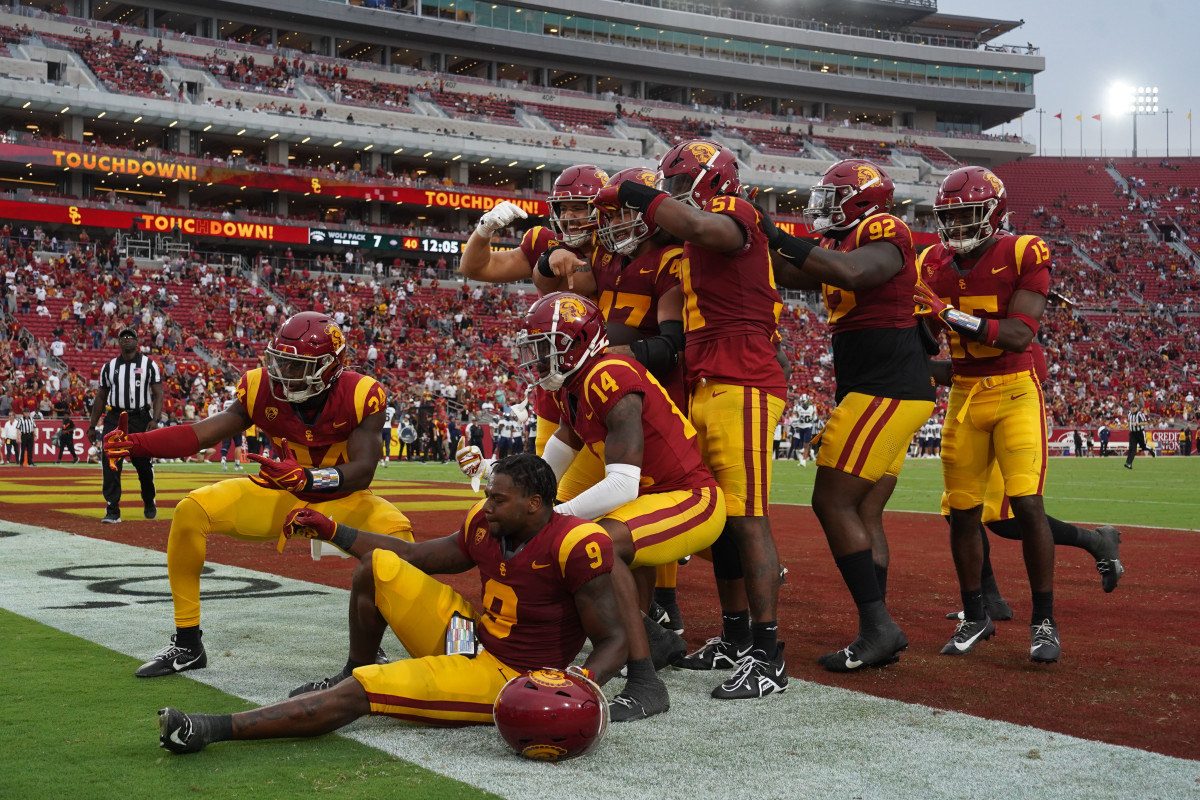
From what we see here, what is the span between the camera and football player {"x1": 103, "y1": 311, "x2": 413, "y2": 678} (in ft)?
16.4

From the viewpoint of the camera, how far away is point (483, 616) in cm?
423

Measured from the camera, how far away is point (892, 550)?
10188 mm

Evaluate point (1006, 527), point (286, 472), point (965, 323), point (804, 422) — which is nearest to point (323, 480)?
point (286, 472)

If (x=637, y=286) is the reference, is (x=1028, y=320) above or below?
below

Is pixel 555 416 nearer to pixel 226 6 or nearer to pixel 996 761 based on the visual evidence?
pixel 996 761

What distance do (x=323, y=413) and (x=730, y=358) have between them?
75.7 inches

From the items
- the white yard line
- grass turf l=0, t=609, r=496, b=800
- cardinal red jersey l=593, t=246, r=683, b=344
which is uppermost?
cardinal red jersey l=593, t=246, r=683, b=344

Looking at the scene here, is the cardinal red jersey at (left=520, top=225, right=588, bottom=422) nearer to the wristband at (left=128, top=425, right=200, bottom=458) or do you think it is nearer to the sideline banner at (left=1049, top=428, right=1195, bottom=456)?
the wristband at (left=128, top=425, right=200, bottom=458)

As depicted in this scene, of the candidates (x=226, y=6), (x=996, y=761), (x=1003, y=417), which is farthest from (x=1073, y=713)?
(x=226, y=6)

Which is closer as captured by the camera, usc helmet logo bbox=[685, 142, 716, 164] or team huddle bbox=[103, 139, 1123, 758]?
team huddle bbox=[103, 139, 1123, 758]

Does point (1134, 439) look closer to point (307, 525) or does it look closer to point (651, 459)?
point (651, 459)

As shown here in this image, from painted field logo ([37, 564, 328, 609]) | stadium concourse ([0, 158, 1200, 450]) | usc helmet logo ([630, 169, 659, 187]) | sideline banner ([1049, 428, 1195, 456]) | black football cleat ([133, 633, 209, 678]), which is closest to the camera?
black football cleat ([133, 633, 209, 678])

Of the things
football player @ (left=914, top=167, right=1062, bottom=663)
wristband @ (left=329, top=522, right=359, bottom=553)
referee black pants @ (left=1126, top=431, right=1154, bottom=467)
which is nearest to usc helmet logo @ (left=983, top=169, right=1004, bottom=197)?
football player @ (left=914, top=167, right=1062, bottom=663)

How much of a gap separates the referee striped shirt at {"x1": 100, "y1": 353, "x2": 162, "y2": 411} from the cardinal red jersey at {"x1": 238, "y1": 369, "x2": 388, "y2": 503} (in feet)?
23.3
